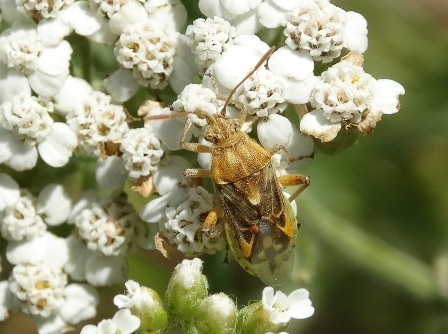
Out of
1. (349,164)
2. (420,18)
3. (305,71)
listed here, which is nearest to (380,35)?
(420,18)

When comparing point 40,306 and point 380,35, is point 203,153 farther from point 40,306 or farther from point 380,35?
point 380,35

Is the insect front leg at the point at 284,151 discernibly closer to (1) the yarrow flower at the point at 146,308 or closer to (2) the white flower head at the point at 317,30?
(2) the white flower head at the point at 317,30

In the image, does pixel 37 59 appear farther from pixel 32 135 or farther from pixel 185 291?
pixel 185 291

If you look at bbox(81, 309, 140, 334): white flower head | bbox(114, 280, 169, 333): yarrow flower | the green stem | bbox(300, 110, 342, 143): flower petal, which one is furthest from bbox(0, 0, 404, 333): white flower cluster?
the green stem

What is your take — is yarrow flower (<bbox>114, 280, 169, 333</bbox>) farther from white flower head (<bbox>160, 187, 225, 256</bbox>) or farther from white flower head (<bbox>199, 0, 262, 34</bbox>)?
white flower head (<bbox>199, 0, 262, 34</bbox>)

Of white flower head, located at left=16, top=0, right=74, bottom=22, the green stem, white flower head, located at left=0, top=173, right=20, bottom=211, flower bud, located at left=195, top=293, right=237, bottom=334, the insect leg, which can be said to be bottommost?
the green stem

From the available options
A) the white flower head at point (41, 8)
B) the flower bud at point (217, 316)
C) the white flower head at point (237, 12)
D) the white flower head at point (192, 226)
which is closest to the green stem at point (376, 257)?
the white flower head at point (192, 226)
